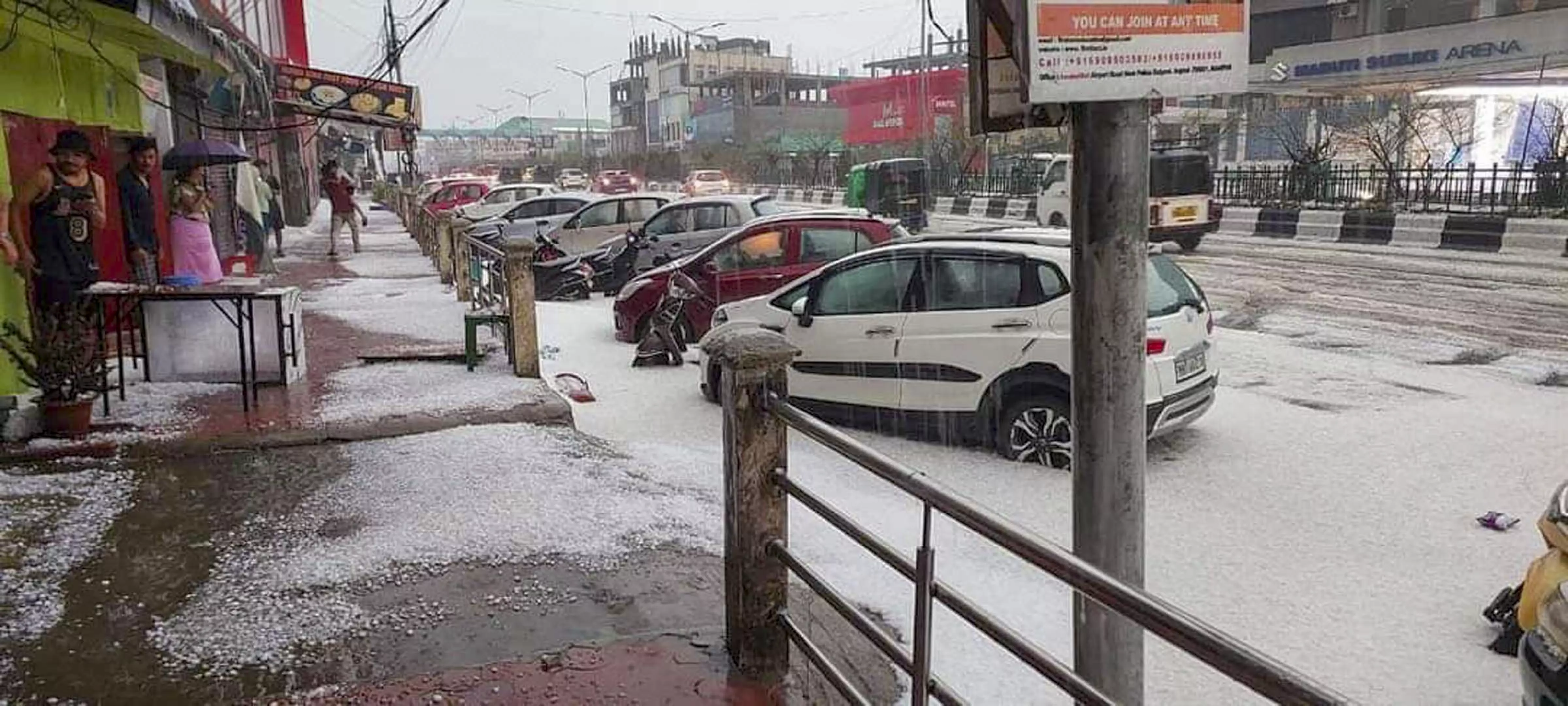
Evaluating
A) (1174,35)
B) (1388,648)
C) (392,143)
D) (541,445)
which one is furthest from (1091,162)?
(392,143)

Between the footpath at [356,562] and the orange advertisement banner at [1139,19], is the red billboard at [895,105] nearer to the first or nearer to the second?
the footpath at [356,562]

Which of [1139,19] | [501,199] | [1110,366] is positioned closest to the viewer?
[1139,19]

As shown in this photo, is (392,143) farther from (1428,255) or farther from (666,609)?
(666,609)

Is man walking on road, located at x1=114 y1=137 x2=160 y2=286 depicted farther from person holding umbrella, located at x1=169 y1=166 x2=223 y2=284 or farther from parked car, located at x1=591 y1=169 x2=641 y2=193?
parked car, located at x1=591 y1=169 x2=641 y2=193

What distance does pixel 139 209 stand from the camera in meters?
9.25

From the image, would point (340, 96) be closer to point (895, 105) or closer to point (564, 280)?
point (564, 280)

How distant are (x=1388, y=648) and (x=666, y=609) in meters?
3.09

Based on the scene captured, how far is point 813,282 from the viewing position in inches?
350

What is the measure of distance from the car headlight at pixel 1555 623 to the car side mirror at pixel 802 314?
593 cm

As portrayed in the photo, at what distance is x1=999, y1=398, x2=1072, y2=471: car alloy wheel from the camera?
720cm

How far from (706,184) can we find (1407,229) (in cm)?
2489

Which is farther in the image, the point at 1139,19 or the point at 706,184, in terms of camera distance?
the point at 706,184

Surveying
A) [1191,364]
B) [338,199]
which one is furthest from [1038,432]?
[338,199]

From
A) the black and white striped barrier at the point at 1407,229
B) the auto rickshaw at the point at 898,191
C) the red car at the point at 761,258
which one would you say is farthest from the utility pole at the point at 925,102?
the red car at the point at 761,258
